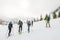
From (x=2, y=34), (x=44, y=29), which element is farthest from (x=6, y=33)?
(x=44, y=29)

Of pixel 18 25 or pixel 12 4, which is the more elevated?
pixel 12 4

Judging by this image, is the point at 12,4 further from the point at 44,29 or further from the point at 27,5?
the point at 44,29

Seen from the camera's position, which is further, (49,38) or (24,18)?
(24,18)

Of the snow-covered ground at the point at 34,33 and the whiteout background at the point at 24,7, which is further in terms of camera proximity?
the whiteout background at the point at 24,7

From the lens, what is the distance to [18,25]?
22.6 feet

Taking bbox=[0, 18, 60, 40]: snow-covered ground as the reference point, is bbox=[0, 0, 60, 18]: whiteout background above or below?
above

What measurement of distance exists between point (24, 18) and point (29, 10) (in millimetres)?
268

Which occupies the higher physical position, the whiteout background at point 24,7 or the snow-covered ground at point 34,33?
the whiteout background at point 24,7

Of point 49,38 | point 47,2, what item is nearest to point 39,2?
point 47,2

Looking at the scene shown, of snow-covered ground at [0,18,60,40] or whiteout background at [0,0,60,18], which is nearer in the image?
snow-covered ground at [0,18,60,40]

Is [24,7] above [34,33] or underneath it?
above

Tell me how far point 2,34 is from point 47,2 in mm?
1507

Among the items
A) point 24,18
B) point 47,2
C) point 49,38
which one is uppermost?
point 47,2

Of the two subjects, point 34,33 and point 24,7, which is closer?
point 34,33
